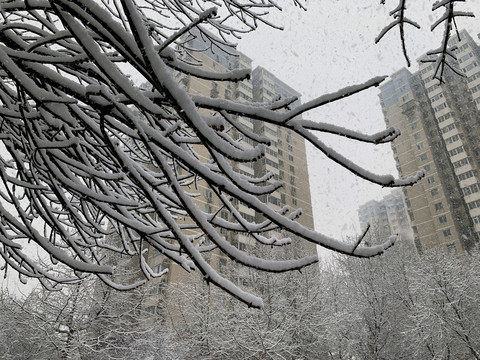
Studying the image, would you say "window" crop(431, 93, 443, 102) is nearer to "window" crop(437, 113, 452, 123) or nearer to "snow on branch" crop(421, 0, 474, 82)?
"window" crop(437, 113, 452, 123)

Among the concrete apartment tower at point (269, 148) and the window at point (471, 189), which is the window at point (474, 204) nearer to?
the window at point (471, 189)

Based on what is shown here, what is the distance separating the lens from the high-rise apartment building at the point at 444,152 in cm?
3753

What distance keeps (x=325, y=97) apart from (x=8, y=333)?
18.0 m

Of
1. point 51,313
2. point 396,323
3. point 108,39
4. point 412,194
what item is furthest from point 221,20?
point 412,194

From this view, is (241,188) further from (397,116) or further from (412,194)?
(397,116)

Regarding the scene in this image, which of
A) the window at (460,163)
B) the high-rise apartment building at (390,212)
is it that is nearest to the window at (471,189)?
the window at (460,163)

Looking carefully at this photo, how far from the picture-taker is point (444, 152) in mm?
42250

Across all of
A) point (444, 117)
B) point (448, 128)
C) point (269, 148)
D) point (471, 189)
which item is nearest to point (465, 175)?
point (471, 189)

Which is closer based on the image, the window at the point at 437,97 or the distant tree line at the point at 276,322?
the distant tree line at the point at 276,322

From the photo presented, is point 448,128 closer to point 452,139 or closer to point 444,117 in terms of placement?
point 452,139

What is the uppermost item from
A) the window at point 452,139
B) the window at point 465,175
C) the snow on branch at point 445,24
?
the window at point 452,139

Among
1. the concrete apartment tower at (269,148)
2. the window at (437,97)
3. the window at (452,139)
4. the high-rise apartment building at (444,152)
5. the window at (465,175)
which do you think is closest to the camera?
the concrete apartment tower at (269,148)

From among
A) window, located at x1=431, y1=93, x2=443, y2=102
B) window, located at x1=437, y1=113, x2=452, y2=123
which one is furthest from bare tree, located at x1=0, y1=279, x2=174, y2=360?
window, located at x1=431, y1=93, x2=443, y2=102

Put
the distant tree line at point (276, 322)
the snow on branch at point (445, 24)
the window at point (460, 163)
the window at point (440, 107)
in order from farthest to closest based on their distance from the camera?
the window at point (440, 107)
the window at point (460, 163)
the distant tree line at point (276, 322)
the snow on branch at point (445, 24)
